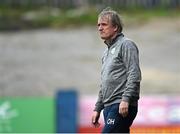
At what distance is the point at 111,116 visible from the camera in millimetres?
6398

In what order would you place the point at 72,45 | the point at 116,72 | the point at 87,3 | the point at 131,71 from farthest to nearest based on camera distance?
the point at 87,3 < the point at 72,45 < the point at 116,72 < the point at 131,71

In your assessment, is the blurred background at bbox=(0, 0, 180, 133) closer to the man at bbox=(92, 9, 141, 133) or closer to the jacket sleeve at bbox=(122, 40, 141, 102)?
the man at bbox=(92, 9, 141, 133)

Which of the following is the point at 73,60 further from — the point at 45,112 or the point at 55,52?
the point at 45,112

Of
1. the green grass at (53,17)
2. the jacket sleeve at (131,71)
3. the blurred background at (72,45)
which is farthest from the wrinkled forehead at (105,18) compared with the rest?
the green grass at (53,17)

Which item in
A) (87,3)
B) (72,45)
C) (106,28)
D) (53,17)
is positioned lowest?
(72,45)

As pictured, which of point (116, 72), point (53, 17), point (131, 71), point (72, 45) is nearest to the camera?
point (131, 71)

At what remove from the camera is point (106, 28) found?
643cm

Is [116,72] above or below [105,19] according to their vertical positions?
below

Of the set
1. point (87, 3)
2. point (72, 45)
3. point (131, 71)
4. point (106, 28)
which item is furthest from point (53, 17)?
point (131, 71)

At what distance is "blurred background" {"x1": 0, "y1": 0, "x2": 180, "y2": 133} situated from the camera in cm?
2198

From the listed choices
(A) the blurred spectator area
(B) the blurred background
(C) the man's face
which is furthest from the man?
(A) the blurred spectator area

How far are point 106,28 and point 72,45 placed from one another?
19.6 meters

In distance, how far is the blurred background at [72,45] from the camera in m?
22.0

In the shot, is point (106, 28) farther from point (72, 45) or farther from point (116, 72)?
point (72, 45)
